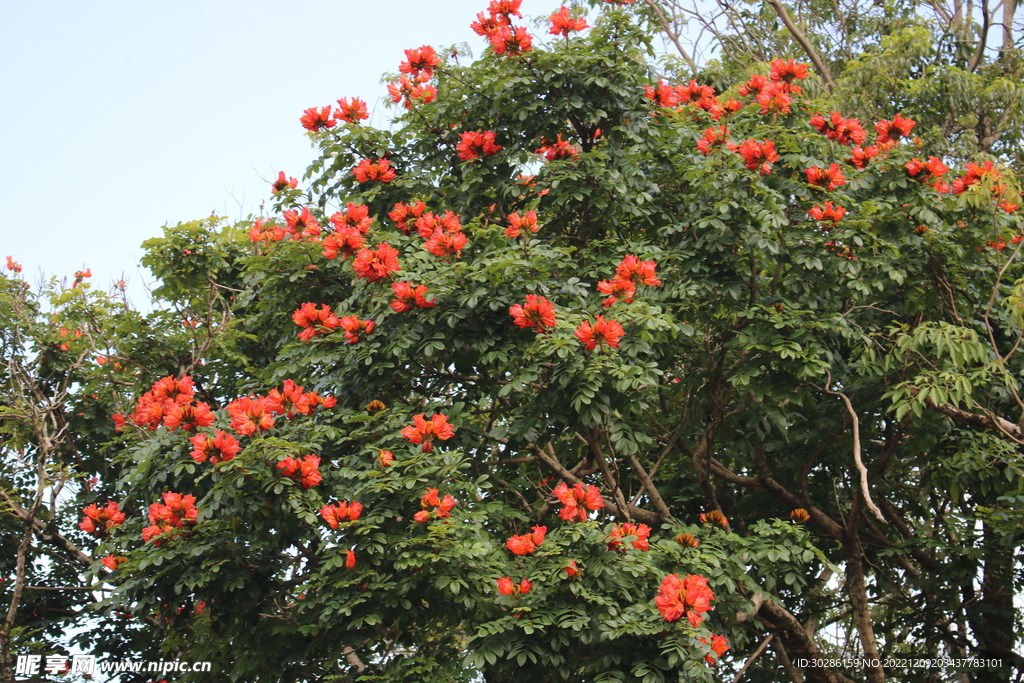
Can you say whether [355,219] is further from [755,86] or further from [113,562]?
[755,86]

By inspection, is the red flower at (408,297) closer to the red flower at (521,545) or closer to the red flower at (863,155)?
the red flower at (521,545)

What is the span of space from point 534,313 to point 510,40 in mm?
2245

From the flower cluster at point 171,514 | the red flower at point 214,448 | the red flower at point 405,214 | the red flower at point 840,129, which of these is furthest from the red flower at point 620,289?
the red flower at point 840,129

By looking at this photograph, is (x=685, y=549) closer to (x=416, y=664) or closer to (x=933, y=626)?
(x=416, y=664)

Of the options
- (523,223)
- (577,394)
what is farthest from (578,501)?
(523,223)

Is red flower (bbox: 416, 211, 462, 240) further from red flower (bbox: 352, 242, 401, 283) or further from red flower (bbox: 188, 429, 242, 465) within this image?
red flower (bbox: 188, 429, 242, 465)

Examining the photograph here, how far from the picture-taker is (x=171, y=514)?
4.71 metres

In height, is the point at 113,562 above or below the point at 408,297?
below

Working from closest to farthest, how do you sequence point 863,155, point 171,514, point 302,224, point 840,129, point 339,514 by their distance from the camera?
point 339,514
point 171,514
point 302,224
point 863,155
point 840,129

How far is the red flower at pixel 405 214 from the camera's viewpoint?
19.1 ft

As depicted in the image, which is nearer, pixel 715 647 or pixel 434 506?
pixel 715 647

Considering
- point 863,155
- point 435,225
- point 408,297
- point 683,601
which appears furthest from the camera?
point 863,155

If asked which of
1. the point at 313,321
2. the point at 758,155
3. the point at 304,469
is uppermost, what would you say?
the point at 758,155

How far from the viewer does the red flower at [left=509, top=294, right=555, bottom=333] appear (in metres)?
4.81
